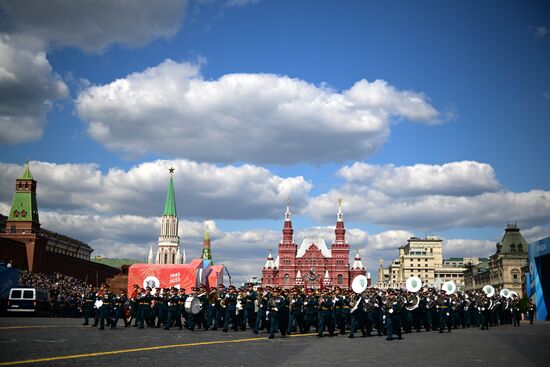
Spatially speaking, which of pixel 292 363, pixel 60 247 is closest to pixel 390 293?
pixel 292 363

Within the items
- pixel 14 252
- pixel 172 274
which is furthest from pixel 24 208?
pixel 172 274

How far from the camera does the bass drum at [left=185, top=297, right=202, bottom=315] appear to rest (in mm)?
27094

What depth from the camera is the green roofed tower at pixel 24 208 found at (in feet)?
274

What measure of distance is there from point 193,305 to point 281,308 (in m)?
5.33

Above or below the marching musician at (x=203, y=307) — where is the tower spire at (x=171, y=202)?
above

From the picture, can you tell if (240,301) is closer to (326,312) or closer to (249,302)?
(249,302)

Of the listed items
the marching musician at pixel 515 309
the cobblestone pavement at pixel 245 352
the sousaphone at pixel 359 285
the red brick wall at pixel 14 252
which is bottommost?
the cobblestone pavement at pixel 245 352

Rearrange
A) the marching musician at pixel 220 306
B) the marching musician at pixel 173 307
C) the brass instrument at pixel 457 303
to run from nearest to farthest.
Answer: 1. the marching musician at pixel 173 307
2. the marching musician at pixel 220 306
3. the brass instrument at pixel 457 303

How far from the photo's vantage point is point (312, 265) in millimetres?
141375

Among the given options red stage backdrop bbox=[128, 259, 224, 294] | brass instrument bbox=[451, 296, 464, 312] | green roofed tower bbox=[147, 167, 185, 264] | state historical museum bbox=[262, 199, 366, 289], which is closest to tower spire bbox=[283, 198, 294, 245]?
state historical museum bbox=[262, 199, 366, 289]

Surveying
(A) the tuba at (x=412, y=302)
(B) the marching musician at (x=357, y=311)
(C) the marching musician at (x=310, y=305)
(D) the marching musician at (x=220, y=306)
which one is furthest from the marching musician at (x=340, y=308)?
(D) the marching musician at (x=220, y=306)

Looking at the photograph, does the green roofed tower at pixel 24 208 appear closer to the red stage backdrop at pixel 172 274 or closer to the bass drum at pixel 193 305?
the red stage backdrop at pixel 172 274

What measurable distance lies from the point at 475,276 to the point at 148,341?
121102 millimetres

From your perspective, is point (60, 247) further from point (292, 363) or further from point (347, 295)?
point (292, 363)
